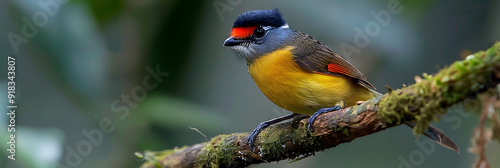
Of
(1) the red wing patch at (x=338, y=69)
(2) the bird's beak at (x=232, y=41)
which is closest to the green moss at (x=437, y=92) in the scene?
(1) the red wing patch at (x=338, y=69)

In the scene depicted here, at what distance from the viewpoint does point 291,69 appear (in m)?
3.18

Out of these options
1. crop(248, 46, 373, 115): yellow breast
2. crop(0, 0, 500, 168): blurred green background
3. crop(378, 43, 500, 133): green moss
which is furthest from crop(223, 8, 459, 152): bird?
crop(378, 43, 500, 133): green moss

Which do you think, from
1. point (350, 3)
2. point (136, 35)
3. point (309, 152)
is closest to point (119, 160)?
point (136, 35)

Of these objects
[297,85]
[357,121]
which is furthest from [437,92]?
[297,85]

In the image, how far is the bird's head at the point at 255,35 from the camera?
344 centimetres

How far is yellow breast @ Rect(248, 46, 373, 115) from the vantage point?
3096mm

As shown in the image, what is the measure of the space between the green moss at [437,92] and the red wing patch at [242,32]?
157 centimetres

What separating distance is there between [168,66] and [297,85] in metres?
1.59

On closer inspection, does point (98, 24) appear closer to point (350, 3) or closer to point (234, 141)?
point (234, 141)

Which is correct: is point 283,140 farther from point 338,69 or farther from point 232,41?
point 232,41

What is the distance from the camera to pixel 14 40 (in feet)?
14.1

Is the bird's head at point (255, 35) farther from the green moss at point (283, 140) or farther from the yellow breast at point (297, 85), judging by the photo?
the green moss at point (283, 140)

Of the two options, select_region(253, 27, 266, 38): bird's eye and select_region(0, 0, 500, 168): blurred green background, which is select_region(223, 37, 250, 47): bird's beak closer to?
select_region(253, 27, 266, 38): bird's eye

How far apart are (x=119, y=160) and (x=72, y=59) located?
0.97m
